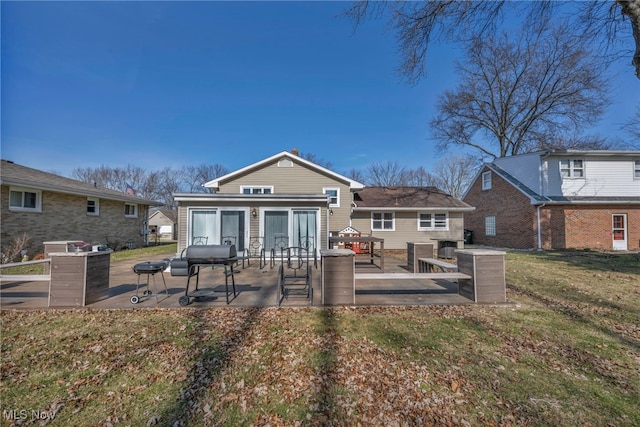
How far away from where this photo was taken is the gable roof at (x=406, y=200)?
1764 cm

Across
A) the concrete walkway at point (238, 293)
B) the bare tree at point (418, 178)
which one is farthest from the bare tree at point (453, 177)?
the concrete walkway at point (238, 293)

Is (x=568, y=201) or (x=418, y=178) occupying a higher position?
(x=418, y=178)

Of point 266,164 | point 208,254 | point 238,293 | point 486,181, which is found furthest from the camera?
point 486,181

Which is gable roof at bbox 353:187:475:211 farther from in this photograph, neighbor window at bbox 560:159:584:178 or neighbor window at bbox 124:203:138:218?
neighbor window at bbox 124:203:138:218

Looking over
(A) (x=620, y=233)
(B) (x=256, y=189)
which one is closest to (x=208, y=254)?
(B) (x=256, y=189)

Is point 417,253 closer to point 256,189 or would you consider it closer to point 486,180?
point 256,189

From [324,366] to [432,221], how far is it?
16.5m

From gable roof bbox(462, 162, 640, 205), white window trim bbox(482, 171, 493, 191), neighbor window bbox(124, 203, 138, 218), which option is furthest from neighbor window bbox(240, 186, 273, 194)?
white window trim bbox(482, 171, 493, 191)

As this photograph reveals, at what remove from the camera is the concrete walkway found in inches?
221

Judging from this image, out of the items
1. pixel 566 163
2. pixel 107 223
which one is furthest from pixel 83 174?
pixel 566 163

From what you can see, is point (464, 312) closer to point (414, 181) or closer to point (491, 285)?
point (491, 285)

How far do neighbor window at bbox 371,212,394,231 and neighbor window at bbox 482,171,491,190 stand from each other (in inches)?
363

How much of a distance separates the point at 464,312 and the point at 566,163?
19.3 m

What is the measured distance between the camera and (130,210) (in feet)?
62.2
